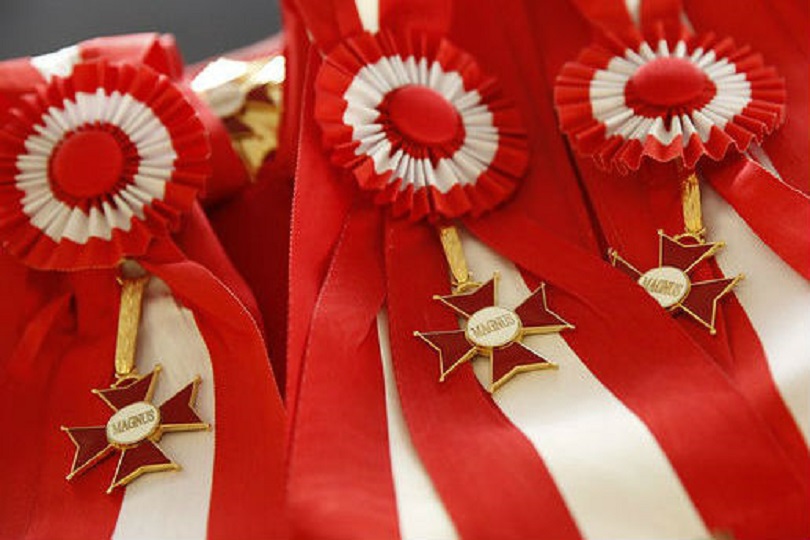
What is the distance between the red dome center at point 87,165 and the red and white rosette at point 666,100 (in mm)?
457

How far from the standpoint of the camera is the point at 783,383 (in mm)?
820

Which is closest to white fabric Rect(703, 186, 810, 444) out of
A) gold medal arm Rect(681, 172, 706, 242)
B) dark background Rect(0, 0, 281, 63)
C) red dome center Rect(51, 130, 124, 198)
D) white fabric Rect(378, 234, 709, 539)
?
gold medal arm Rect(681, 172, 706, 242)

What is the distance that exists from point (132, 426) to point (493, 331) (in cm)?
33

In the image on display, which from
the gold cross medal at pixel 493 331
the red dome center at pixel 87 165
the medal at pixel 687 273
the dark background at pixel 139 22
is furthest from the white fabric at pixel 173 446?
the dark background at pixel 139 22

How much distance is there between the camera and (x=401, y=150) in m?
1.03

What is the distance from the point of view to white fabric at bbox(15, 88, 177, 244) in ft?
3.35

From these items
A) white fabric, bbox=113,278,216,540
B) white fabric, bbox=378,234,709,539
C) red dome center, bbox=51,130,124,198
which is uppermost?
red dome center, bbox=51,130,124,198

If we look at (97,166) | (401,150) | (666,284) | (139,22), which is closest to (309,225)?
(401,150)

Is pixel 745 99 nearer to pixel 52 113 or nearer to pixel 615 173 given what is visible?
pixel 615 173

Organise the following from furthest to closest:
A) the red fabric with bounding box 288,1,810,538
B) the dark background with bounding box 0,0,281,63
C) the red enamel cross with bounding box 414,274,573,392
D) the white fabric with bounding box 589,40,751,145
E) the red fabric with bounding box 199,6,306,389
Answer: the dark background with bounding box 0,0,281,63
the red fabric with bounding box 199,6,306,389
the white fabric with bounding box 589,40,751,145
the red enamel cross with bounding box 414,274,573,392
the red fabric with bounding box 288,1,810,538

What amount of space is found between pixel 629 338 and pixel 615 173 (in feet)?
0.68

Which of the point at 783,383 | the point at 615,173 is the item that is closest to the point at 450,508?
the point at 783,383

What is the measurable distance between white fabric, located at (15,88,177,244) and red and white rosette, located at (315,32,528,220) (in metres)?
0.18

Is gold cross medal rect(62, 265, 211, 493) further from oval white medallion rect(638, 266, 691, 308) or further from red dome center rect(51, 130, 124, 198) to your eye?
oval white medallion rect(638, 266, 691, 308)
